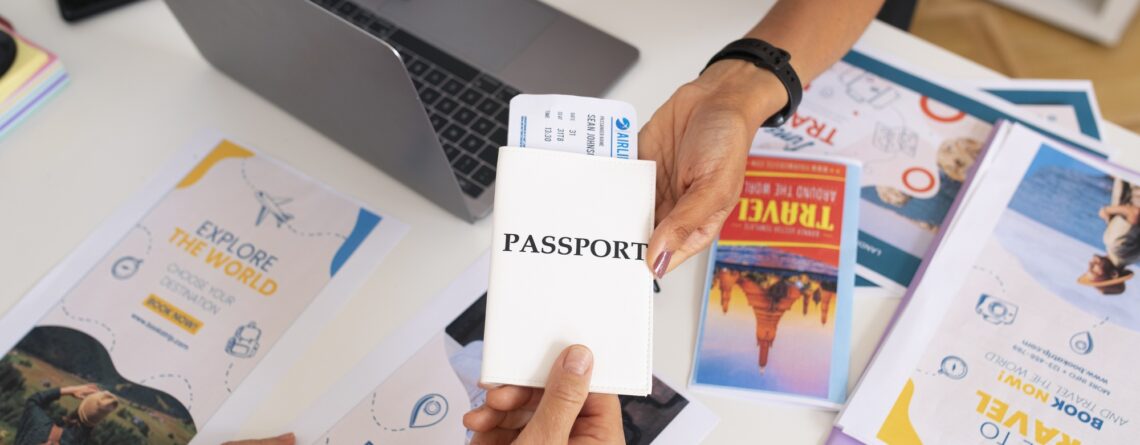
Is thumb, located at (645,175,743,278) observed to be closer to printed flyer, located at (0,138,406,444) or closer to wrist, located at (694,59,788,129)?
wrist, located at (694,59,788,129)

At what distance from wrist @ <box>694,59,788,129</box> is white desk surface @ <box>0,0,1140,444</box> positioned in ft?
0.27

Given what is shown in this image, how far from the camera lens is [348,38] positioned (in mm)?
708

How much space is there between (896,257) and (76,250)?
2.55 ft

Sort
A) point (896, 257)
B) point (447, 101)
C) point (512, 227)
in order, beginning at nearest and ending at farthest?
point (512, 227)
point (896, 257)
point (447, 101)

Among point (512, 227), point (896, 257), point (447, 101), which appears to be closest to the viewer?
point (512, 227)

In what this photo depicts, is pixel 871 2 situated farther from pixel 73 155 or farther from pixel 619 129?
pixel 73 155

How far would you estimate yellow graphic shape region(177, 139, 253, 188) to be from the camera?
36.0 inches

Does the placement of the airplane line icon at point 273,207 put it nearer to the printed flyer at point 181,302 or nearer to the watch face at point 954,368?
the printed flyer at point 181,302

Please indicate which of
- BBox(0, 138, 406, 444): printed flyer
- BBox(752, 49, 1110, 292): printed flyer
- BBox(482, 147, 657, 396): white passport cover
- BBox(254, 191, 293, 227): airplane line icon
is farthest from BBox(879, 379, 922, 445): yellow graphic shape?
BBox(254, 191, 293, 227): airplane line icon

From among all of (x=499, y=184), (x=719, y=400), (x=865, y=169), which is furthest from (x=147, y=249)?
(x=865, y=169)

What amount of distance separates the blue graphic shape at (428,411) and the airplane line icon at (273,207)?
0.24 metres

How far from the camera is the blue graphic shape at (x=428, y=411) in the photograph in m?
0.76

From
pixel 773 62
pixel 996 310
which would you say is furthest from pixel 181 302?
pixel 996 310

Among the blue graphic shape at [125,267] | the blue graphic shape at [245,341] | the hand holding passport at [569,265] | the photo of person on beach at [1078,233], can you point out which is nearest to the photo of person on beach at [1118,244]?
the photo of person on beach at [1078,233]
